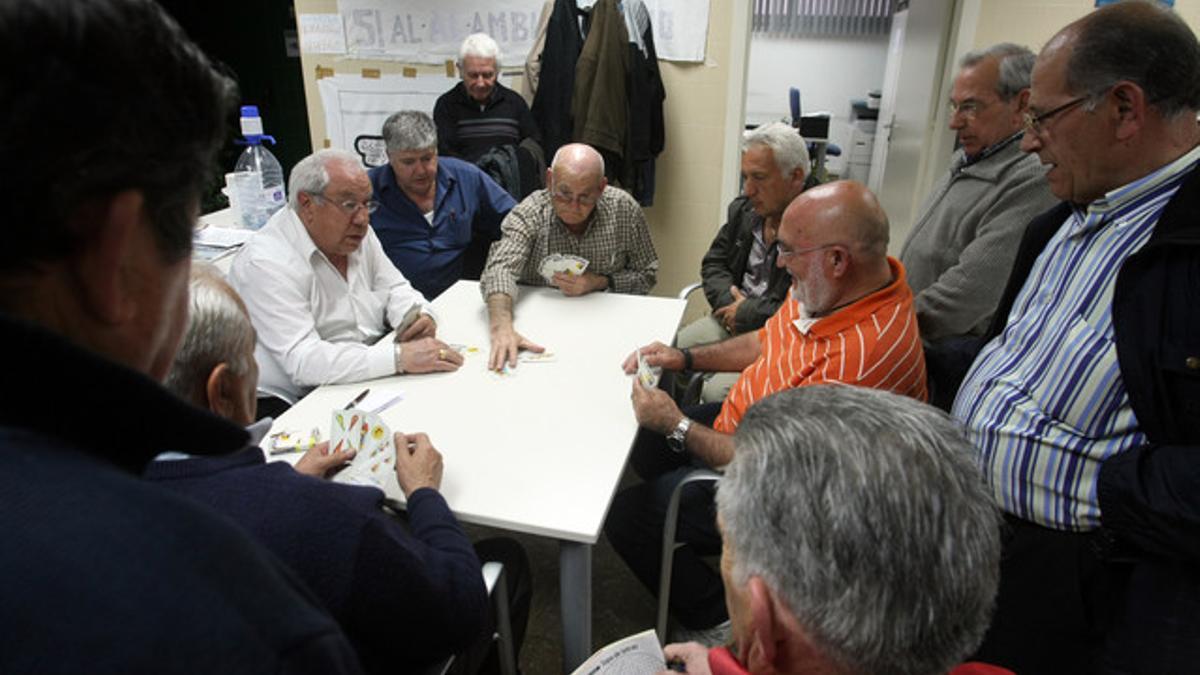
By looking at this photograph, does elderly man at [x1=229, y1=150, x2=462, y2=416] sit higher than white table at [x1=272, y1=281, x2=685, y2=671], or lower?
higher

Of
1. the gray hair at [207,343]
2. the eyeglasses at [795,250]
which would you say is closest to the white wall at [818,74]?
the eyeglasses at [795,250]

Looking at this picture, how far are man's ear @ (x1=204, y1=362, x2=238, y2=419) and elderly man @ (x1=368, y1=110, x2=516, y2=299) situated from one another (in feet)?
5.97

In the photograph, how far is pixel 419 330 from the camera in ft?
7.47

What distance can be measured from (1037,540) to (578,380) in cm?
117

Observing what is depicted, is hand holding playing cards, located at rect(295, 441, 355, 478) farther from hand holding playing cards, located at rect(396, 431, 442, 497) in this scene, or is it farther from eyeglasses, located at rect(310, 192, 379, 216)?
eyeglasses, located at rect(310, 192, 379, 216)

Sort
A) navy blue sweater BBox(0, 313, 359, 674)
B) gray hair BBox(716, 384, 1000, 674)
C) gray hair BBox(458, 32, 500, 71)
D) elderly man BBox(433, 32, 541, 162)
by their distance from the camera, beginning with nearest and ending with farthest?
navy blue sweater BBox(0, 313, 359, 674) → gray hair BBox(716, 384, 1000, 674) → gray hair BBox(458, 32, 500, 71) → elderly man BBox(433, 32, 541, 162)

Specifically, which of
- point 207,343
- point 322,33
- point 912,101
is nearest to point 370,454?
point 207,343

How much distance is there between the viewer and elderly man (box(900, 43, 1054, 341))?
6.86 ft

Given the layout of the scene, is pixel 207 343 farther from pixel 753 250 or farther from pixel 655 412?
pixel 753 250

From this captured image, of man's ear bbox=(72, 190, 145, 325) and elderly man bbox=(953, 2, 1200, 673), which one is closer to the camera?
man's ear bbox=(72, 190, 145, 325)

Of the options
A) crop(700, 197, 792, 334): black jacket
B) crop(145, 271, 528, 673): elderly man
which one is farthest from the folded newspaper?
crop(700, 197, 792, 334): black jacket

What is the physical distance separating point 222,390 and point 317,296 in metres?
1.10

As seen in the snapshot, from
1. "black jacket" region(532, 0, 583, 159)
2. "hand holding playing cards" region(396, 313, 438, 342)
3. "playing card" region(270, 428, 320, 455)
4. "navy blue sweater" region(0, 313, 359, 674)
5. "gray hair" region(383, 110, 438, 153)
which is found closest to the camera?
"navy blue sweater" region(0, 313, 359, 674)

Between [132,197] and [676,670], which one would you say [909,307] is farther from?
[132,197]
